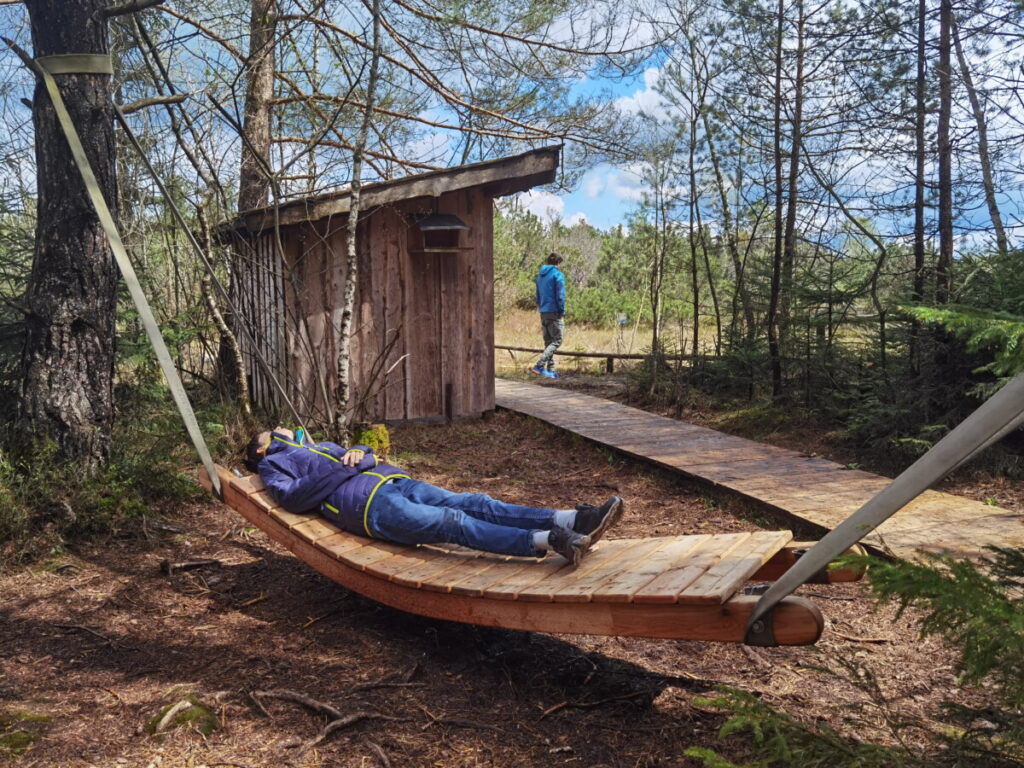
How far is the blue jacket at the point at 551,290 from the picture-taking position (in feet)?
48.9

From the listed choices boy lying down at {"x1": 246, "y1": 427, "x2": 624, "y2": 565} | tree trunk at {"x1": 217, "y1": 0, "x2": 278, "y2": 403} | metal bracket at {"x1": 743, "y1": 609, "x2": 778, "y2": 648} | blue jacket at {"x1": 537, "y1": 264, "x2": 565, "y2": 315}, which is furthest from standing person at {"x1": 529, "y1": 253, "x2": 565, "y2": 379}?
metal bracket at {"x1": 743, "y1": 609, "x2": 778, "y2": 648}

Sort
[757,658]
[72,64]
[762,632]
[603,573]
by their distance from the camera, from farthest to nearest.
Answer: [72,64]
[757,658]
[603,573]
[762,632]

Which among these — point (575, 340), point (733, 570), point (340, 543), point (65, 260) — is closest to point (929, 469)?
point (733, 570)

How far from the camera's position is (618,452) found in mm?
8406

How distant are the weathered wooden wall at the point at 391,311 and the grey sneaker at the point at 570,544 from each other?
570 centimetres

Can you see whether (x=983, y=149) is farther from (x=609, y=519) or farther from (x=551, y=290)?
(x=551, y=290)

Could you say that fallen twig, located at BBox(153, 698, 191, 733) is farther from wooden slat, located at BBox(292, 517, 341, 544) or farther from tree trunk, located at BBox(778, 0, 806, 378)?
tree trunk, located at BBox(778, 0, 806, 378)

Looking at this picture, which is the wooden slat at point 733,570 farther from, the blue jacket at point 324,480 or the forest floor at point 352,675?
the blue jacket at point 324,480

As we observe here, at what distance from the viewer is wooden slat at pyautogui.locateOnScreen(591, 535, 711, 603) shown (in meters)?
3.21

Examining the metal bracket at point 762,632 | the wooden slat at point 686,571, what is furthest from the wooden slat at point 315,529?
the metal bracket at point 762,632

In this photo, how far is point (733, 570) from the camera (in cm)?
328

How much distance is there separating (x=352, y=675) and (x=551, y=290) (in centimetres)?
1157

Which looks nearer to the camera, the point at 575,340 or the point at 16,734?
the point at 16,734

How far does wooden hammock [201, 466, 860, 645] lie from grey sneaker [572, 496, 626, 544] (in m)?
0.13
